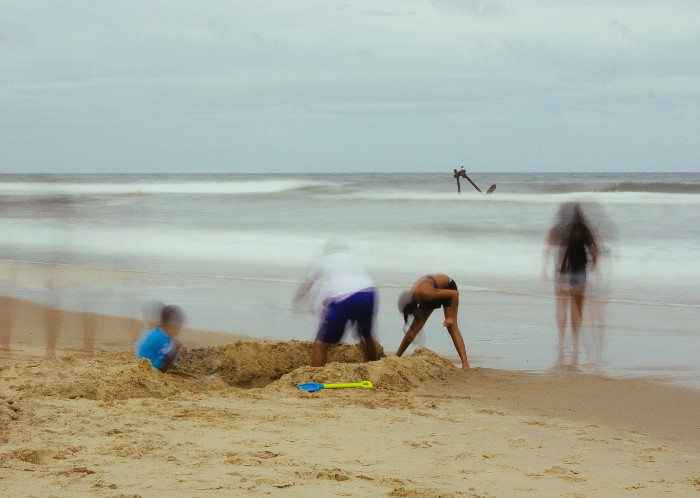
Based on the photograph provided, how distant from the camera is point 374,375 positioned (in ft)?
20.0

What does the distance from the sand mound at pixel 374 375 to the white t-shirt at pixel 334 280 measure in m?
0.58

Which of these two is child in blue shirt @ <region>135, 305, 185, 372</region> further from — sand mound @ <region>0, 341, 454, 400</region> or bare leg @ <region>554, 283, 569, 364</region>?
bare leg @ <region>554, 283, 569, 364</region>

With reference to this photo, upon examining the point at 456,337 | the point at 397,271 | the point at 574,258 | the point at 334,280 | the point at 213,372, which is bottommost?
the point at 213,372

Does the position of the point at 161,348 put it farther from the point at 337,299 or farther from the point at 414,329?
the point at 414,329

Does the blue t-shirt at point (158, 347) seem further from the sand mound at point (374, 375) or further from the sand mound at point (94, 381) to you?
the sand mound at point (374, 375)

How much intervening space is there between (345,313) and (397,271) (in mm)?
7101

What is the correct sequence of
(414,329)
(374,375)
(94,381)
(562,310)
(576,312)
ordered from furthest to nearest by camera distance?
(562,310) → (576,312) → (414,329) → (374,375) → (94,381)

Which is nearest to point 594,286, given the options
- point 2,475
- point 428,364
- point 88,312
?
point 428,364

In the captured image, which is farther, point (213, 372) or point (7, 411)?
point (213, 372)

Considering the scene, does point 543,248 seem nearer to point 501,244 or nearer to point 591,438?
point 501,244

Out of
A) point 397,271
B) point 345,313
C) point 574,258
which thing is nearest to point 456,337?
point 345,313

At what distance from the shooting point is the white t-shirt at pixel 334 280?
6.53 m

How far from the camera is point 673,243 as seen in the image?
691 inches

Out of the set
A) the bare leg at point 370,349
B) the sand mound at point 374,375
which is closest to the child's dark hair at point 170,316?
the sand mound at point 374,375
